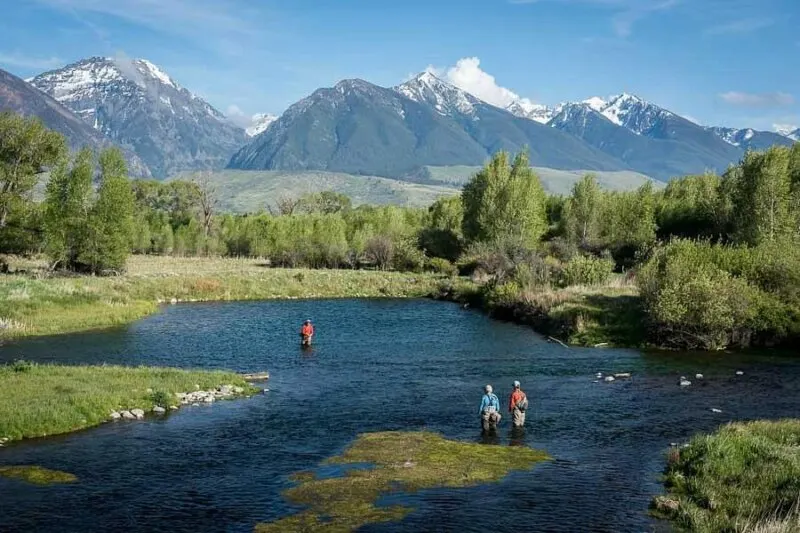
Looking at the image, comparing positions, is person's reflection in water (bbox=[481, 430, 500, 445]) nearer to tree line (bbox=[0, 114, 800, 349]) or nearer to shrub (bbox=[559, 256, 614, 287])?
tree line (bbox=[0, 114, 800, 349])

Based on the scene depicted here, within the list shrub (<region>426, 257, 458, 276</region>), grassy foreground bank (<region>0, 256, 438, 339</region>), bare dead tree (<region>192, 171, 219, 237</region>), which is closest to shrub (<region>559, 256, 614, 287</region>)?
grassy foreground bank (<region>0, 256, 438, 339</region>)

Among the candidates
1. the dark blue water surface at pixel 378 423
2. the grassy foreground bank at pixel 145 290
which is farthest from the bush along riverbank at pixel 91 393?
the grassy foreground bank at pixel 145 290

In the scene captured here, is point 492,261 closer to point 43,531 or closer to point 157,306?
point 157,306

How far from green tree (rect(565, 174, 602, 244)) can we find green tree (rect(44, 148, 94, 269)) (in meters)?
75.3

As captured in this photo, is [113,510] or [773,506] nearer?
[773,506]

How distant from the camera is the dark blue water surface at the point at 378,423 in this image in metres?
24.7

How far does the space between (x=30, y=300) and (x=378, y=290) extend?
49358 mm

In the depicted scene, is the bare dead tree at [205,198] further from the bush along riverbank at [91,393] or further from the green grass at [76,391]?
the bush along riverbank at [91,393]

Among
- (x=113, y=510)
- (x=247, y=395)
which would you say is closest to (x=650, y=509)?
(x=113, y=510)

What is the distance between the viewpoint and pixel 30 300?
66188 mm

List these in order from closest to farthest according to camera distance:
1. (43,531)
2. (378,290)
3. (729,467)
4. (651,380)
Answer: (43,531)
(729,467)
(651,380)
(378,290)

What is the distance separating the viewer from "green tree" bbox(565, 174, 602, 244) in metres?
123

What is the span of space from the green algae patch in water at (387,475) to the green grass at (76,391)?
42.0 ft

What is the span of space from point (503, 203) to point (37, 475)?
3634 inches
